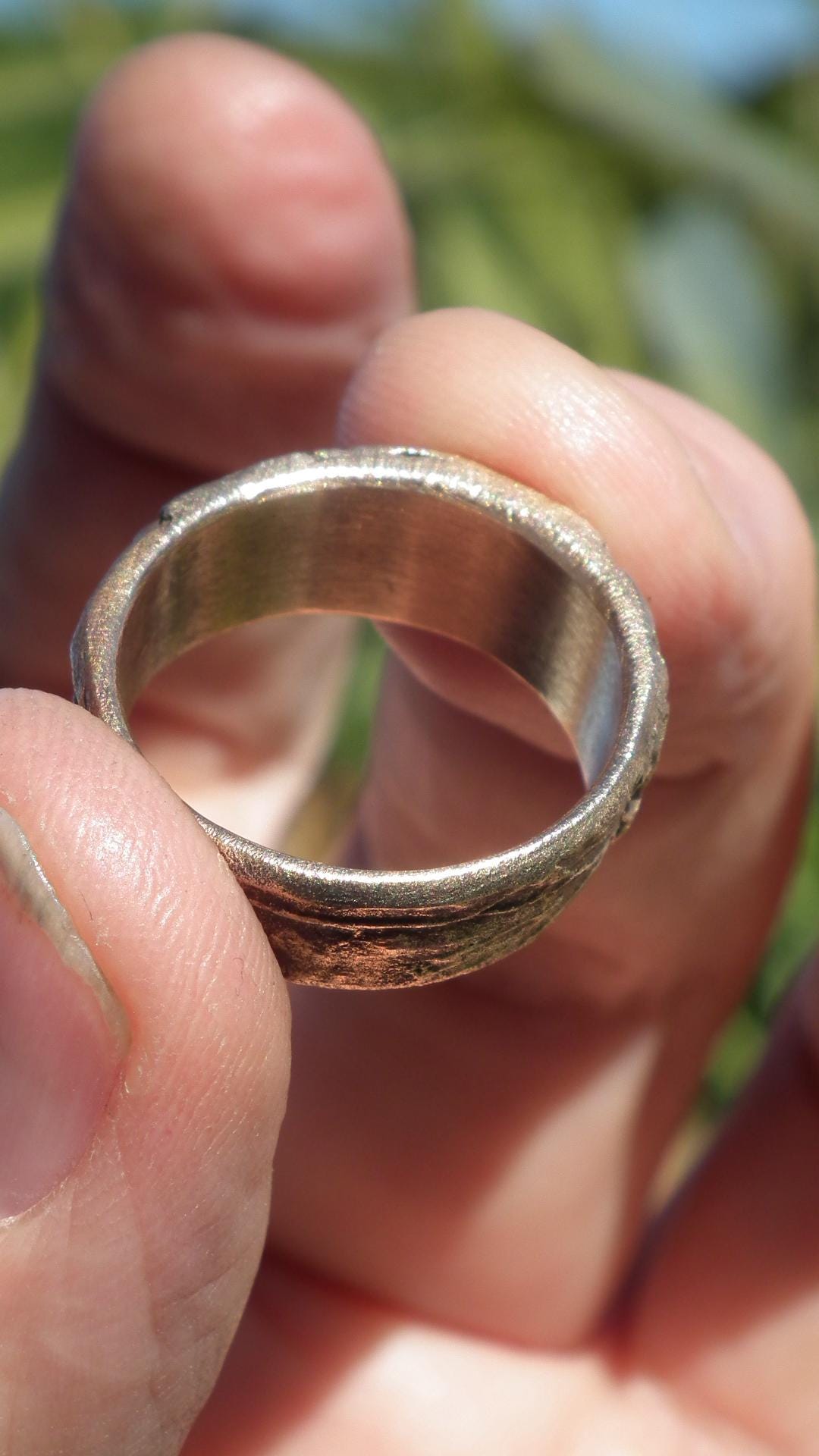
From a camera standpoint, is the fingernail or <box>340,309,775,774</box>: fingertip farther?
<box>340,309,775,774</box>: fingertip

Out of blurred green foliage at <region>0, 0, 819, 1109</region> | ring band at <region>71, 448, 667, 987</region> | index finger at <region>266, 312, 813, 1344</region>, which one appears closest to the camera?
ring band at <region>71, 448, 667, 987</region>

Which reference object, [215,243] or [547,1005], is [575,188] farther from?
[547,1005]

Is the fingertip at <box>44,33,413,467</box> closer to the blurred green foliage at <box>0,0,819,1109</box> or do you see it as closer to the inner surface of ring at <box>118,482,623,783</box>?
the inner surface of ring at <box>118,482,623,783</box>

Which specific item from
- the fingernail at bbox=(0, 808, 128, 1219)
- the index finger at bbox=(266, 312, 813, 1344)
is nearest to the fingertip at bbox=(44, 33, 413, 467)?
the index finger at bbox=(266, 312, 813, 1344)

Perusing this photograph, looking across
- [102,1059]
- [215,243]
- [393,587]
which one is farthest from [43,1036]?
[215,243]

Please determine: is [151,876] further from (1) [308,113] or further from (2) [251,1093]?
(1) [308,113]

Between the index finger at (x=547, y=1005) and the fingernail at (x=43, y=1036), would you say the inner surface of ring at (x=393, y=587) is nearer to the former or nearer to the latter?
the index finger at (x=547, y=1005)

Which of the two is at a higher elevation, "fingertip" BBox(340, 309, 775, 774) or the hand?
"fingertip" BBox(340, 309, 775, 774)

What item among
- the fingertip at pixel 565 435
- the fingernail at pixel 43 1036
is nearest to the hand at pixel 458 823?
the fingertip at pixel 565 435
